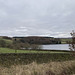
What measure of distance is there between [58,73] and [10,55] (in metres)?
Answer: 10.6

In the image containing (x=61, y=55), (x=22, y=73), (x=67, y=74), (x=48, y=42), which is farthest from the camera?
(x=48, y=42)

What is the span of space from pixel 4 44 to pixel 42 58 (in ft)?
72.0

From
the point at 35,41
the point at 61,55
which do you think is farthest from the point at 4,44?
the point at 61,55

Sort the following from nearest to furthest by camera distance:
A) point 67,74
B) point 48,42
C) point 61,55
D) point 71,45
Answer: point 67,74 < point 71,45 < point 61,55 < point 48,42

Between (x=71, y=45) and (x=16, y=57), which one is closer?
(x=71, y=45)

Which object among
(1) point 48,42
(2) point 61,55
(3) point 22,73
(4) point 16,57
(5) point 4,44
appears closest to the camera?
(3) point 22,73

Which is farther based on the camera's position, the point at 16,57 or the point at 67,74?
the point at 16,57

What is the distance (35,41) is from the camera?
37.9 m

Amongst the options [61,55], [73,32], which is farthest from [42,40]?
[73,32]

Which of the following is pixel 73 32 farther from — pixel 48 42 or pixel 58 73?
pixel 48 42

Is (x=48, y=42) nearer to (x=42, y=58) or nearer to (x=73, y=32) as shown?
(x=42, y=58)

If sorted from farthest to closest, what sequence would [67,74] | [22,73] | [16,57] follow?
[16,57]
[22,73]
[67,74]

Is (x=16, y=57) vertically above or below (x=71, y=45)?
below

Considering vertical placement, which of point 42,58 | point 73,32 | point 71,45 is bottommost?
point 42,58
